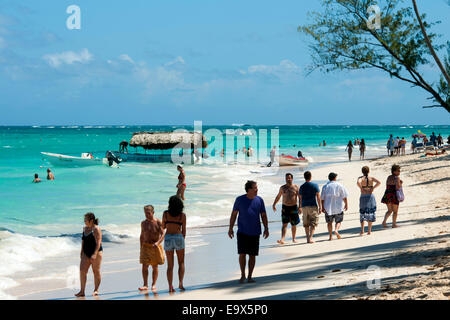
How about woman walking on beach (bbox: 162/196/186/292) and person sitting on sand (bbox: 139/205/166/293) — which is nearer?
woman walking on beach (bbox: 162/196/186/292)

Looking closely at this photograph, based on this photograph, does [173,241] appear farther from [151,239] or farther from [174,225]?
[151,239]


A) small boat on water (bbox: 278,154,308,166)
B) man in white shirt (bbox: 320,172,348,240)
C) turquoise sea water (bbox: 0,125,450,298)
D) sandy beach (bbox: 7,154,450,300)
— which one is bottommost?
turquoise sea water (bbox: 0,125,450,298)

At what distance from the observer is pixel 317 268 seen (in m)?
8.03

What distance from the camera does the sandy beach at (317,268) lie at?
644cm

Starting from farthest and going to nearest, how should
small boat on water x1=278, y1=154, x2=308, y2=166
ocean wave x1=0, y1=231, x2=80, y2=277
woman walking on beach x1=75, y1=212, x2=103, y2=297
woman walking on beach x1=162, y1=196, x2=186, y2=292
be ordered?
1. small boat on water x1=278, y1=154, x2=308, y2=166
2. ocean wave x1=0, y1=231, x2=80, y2=277
3. woman walking on beach x1=75, y1=212, x2=103, y2=297
4. woman walking on beach x1=162, y1=196, x2=186, y2=292

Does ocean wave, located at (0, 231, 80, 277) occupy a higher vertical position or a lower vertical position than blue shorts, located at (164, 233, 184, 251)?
lower

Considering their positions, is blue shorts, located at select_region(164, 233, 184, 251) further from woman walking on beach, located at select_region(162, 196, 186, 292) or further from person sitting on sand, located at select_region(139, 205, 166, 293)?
person sitting on sand, located at select_region(139, 205, 166, 293)

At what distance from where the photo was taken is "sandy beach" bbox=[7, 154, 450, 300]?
644 cm

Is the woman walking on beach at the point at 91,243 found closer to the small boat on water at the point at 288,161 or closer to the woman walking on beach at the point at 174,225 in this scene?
the woman walking on beach at the point at 174,225

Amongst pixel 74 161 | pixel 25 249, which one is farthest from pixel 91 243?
pixel 74 161

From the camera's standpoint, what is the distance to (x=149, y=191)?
2566 centimetres

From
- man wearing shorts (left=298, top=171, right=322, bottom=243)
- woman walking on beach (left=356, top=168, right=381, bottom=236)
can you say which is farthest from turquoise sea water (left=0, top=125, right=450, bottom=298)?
woman walking on beach (left=356, top=168, right=381, bottom=236)

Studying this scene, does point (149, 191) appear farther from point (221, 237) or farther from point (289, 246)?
point (289, 246)
